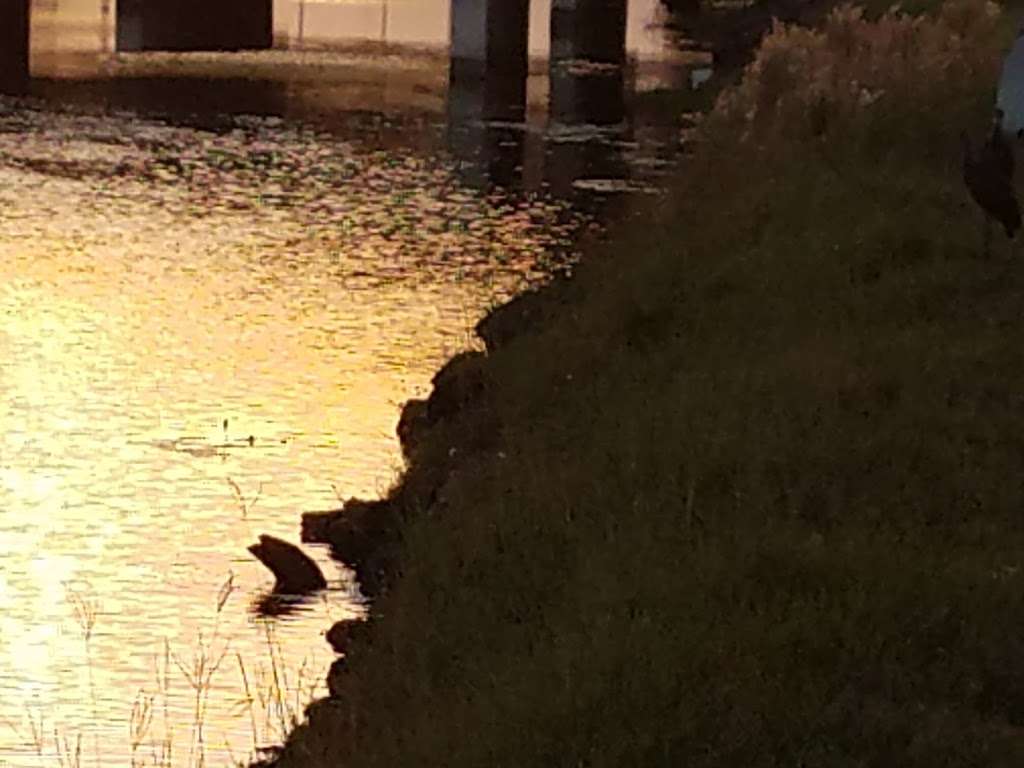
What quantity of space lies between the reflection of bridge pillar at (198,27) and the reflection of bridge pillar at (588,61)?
20.3ft

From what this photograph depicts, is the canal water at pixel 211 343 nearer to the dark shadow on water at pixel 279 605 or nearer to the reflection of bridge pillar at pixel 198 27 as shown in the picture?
the dark shadow on water at pixel 279 605

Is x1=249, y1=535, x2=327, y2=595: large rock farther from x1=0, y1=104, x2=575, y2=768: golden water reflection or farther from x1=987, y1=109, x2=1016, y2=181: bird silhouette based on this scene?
x1=987, y1=109, x2=1016, y2=181: bird silhouette

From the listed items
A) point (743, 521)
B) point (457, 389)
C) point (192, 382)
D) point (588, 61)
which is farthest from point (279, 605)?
point (588, 61)

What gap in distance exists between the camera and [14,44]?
4381cm

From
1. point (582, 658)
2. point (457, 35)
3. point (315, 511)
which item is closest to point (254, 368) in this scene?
point (315, 511)

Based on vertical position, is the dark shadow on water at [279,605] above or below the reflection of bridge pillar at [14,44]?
below

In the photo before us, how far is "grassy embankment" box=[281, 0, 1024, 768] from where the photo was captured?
6.73 meters

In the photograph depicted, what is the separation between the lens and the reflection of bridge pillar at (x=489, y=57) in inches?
1609

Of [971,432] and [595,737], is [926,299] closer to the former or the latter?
[971,432]

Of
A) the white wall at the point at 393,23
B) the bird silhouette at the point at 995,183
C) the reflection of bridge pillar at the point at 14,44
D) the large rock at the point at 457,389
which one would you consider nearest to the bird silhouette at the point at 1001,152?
the bird silhouette at the point at 995,183

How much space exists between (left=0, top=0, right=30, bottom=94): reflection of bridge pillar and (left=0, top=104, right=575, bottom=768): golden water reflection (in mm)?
6592

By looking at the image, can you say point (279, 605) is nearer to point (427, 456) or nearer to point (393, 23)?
point (427, 456)

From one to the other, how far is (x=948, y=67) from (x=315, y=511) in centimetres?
667

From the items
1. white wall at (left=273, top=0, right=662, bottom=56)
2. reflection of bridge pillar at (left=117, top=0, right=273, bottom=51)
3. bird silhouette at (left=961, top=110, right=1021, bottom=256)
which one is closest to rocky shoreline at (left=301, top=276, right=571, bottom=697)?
bird silhouette at (left=961, top=110, right=1021, bottom=256)
